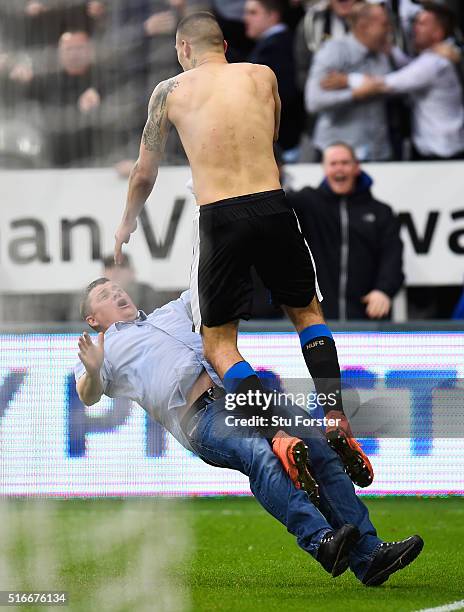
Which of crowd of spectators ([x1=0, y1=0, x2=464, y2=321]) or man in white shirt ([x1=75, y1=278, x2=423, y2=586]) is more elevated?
crowd of spectators ([x1=0, y1=0, x2=464, y2=321])

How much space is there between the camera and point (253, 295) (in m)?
5.00

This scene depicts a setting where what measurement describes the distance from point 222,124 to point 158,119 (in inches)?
→ 10.3

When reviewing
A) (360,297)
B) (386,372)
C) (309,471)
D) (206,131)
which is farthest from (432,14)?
(309,471)

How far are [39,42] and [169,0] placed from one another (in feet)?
1.66

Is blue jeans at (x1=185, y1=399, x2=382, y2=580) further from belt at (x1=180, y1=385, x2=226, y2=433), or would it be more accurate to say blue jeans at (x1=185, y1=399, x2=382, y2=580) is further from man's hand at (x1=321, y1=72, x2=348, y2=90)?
man's hand at (x1=321, y1=72, x2=348, y2=90)

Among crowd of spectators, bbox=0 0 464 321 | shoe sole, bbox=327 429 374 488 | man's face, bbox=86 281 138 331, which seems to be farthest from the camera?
crowd of spectators, bbox=0 0 464 321

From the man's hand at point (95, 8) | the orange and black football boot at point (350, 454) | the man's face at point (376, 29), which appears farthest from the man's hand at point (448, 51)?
the orange and black football boot at point (350, 454)

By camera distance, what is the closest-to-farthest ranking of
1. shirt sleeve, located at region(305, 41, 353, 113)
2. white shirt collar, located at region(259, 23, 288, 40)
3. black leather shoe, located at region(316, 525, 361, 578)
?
black leather shoe, located at region(316, 525, 361, 578), white shirt collar, located at region(259, 23, 288, 40), shirt sleeve, located at region(305, 41, 353, 113)

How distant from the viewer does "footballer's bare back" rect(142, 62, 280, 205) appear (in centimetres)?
481

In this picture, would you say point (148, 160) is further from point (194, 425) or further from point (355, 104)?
point (355, 104)

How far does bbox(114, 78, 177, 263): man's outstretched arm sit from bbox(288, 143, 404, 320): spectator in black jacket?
2111 millimetres

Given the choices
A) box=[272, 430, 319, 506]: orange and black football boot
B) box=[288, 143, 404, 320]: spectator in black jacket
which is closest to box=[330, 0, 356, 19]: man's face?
box=[288, 143, 404, 320]: spectator in black jacket

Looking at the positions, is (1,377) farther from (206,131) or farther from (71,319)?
(206,131)

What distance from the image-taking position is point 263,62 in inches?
241
